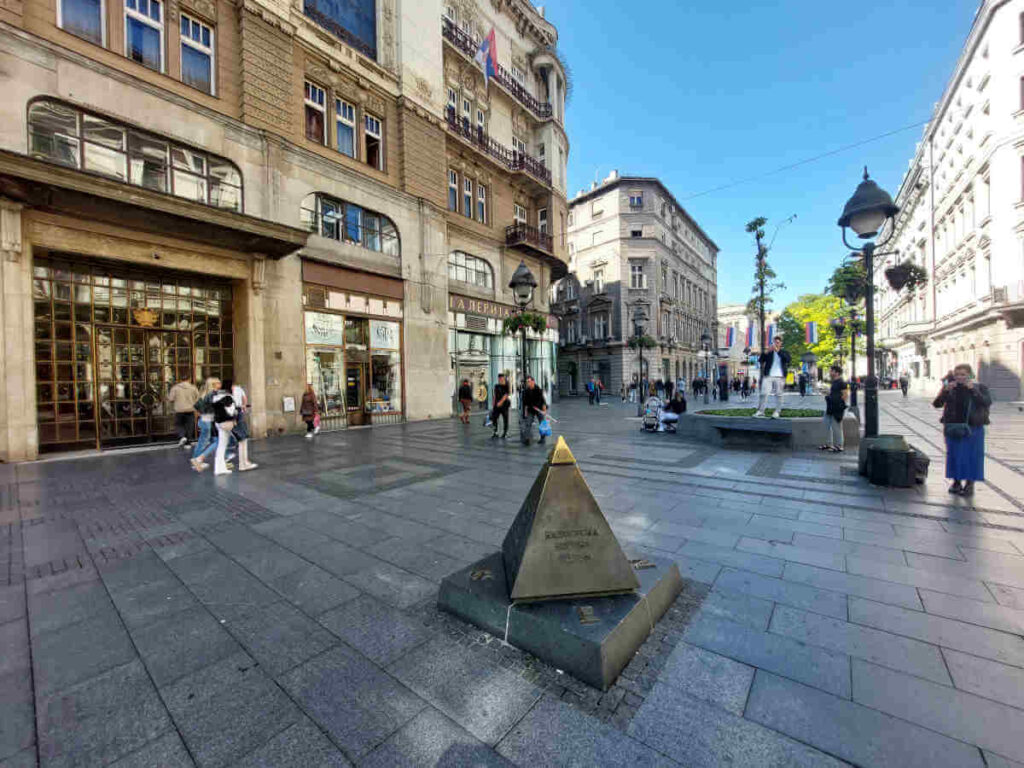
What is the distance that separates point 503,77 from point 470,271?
11.6 metres

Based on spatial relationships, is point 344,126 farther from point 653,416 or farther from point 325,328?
point 653,416

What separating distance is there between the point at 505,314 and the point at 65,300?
17.0 m

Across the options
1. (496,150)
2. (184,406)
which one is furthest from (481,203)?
(184,406)

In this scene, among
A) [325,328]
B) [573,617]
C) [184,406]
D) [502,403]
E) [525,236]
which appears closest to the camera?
[573,617]

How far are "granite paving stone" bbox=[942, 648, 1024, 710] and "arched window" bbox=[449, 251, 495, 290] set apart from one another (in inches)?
803

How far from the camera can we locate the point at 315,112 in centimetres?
1528

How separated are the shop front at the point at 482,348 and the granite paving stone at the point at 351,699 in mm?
17300

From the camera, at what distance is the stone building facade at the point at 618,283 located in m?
43.2

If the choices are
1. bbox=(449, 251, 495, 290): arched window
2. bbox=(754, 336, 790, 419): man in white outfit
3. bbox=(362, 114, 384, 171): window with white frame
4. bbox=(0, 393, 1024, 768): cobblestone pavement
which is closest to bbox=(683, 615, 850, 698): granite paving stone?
bbox=(0, 393, 1024, 768): cobblestone pavement

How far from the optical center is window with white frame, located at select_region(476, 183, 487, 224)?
22531 millimetres

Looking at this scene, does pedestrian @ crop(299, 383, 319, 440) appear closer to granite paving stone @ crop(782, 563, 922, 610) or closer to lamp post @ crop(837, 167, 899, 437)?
granite paving stone @ crop(782, 563, 922, 610)

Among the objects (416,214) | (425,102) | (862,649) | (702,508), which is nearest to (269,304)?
(416,214)

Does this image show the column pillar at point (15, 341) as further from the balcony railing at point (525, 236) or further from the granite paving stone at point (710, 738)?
the balcony railing at point (525, 236)

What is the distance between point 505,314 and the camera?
2367cm
